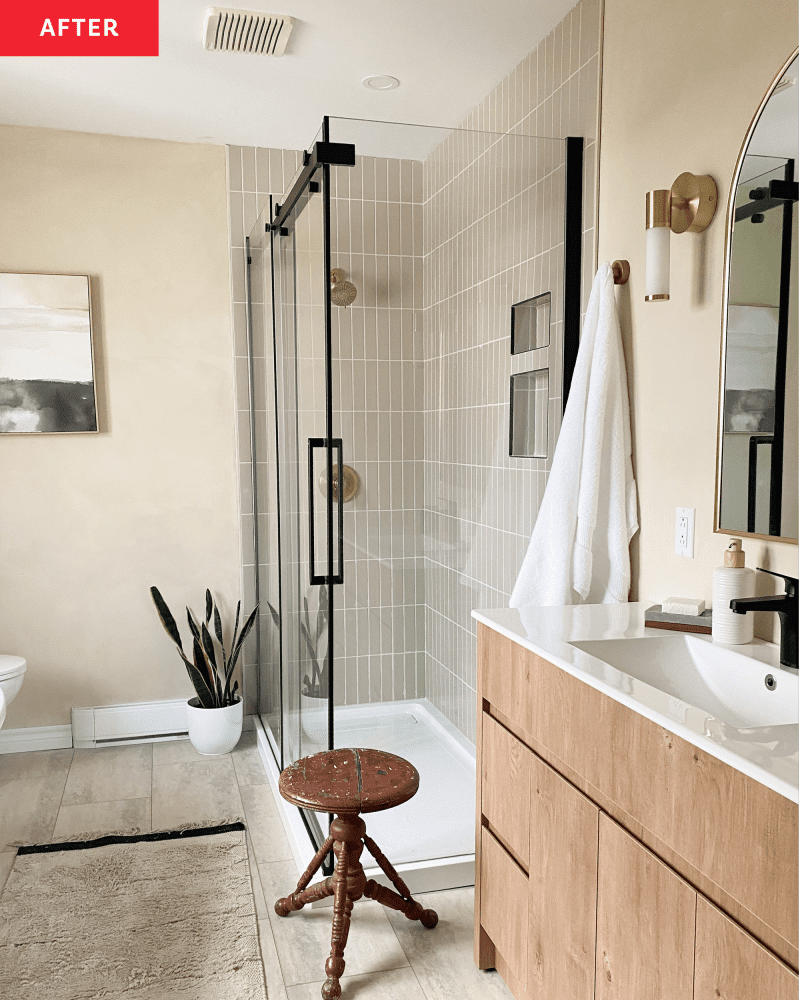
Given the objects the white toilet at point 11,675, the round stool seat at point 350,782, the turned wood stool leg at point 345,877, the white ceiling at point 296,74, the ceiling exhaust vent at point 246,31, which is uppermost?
A: the white ceiling at point 296,74

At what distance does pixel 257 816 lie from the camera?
9.38ft

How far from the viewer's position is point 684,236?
1.84 meters

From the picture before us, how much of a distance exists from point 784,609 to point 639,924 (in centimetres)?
56

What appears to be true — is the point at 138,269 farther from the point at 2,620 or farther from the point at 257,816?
the point at 257,816

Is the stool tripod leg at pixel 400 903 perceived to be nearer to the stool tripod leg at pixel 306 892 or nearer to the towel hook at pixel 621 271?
the stool tripod leg at pixel 306 892

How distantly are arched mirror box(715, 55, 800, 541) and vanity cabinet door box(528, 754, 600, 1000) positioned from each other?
630mm

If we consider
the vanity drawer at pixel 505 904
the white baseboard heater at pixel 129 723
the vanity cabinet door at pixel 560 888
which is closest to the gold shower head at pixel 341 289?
the vanity cabinet door at pixel 560 888

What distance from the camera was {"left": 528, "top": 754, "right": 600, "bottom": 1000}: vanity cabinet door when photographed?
1.46 metres

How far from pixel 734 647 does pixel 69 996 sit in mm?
1680

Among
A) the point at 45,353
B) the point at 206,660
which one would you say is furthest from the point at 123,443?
the point at 206,660

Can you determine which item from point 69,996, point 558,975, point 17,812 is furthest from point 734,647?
point 17,812

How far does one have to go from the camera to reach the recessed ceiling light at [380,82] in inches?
108

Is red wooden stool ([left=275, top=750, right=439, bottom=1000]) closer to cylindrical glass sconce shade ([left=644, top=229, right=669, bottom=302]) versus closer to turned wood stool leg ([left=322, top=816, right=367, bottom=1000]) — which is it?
turned wood stool leg ([left=322, top=816, right=367, bottom=1000])

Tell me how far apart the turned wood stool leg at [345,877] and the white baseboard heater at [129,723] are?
5.64 ft
